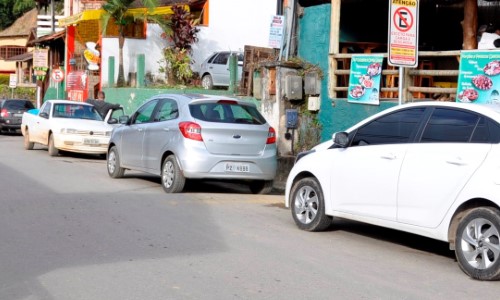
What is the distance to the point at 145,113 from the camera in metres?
14.2

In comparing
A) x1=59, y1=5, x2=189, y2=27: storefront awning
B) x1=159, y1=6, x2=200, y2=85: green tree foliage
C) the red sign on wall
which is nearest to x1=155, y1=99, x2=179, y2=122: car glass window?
x1=159, y1=6, x2=200, y2=85: green tree foliage

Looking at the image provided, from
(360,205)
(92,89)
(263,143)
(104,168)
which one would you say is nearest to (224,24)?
(92,89)

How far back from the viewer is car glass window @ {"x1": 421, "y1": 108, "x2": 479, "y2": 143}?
786cm

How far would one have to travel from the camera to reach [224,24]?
107 ft

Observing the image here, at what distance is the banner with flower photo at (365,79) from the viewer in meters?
15.2

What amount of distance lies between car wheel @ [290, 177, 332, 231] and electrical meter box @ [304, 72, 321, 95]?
7.23 m

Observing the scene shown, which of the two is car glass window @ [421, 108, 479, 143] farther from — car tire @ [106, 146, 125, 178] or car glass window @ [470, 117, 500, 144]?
car tire @ [106, 146, 125, 178]

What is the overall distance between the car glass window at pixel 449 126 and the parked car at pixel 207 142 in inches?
189

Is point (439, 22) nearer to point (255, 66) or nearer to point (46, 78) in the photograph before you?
point (255, 66)

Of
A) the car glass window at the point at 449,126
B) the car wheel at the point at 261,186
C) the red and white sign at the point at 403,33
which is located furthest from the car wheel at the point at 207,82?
the car glass window at the point at 449,126

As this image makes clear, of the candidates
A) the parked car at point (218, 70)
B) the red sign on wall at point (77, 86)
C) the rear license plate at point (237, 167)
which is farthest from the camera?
the red sign on wall at point (77, 86)

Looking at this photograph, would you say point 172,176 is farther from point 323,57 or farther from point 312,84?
point 323,57

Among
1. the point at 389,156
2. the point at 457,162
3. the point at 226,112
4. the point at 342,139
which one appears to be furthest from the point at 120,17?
the point at 457,162

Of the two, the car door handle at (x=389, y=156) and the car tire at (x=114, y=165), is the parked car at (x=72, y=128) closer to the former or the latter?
the car tire at (x=114, y=165)
